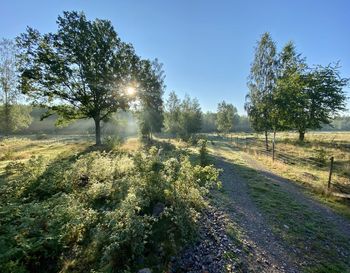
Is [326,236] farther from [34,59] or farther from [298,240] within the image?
[34,59]

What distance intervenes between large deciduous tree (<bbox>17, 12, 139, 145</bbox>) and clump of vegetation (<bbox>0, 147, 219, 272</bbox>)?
656 inches

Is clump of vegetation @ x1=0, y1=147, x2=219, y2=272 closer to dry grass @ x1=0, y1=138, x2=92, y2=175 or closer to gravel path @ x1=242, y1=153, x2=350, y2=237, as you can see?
gravel path @ x1=242, y1=153, x2=350, y2=237

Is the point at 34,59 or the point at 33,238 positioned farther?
the point at 34,59

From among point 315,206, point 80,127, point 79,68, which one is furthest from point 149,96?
point 80,127

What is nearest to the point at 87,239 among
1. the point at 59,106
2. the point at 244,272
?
the point at 244,272

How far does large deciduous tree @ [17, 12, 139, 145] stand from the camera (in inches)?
835

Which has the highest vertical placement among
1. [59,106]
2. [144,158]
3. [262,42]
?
[262,42]

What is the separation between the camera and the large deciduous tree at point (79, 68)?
21.2 meters

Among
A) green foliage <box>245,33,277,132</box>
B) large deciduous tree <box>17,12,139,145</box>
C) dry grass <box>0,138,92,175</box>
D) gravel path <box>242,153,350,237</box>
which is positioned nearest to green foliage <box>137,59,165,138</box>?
large deciduous tree <box>17,12,139,145</box>

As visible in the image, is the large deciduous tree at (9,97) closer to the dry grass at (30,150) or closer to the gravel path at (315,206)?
the dry grass at (30,150)

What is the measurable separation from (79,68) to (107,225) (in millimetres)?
21345

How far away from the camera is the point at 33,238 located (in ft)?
16.8

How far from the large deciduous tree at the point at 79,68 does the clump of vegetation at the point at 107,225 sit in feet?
54.7

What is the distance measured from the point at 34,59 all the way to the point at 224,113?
40.6 metres
